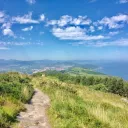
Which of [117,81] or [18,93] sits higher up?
[18,93]

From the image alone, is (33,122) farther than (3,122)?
Yes

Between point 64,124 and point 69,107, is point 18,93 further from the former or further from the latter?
point 64,124

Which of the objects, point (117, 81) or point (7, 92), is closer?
point (7, 92)

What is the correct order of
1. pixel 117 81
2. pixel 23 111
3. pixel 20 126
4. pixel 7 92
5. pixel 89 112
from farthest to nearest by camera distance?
pixel 117 81 → pixel 7 92 → pixel 23 111 → pixel 89 112 → pixel 20 126

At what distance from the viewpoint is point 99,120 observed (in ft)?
45.0

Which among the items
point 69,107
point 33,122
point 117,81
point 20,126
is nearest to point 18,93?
point 69,107

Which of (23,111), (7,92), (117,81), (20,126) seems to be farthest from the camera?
(117,81)

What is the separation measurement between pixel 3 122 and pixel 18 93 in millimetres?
8975

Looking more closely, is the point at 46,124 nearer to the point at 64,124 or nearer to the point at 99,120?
the point at 64,124

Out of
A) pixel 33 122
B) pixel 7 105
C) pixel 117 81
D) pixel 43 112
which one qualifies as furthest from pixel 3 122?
pixel 117 81

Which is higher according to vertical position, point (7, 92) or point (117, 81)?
point (7, 92)

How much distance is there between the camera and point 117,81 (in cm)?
10288

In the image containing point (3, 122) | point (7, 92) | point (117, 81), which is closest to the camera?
point (3, 122)

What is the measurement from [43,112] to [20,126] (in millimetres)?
4629
